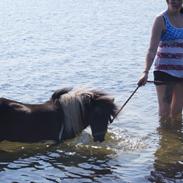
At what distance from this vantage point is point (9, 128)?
7004mm

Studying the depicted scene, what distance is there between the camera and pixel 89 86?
11.3 meters

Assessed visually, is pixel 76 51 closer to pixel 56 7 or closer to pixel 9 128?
pixel 9 128

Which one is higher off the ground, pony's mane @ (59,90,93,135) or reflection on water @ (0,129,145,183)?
pony's mane @ (59,90,93,135)

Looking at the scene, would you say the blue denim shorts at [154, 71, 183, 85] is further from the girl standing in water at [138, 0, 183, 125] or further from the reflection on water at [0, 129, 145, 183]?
the reflection on water at [0, 129, 145, 183]

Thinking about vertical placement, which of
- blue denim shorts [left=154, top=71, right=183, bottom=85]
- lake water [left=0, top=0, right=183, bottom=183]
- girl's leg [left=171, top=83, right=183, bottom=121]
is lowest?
lake water [left=0, top=0, right=183, bottom=183]

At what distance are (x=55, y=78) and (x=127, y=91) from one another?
6.88 feet

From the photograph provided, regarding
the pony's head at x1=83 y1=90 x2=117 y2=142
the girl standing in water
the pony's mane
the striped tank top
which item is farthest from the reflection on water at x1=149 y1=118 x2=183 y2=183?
the pony's mane

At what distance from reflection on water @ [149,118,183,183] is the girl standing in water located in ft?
0.87

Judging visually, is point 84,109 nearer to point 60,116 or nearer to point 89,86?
point 60,116

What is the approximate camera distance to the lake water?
22.0 feet

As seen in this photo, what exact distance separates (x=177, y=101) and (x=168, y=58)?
78 cm

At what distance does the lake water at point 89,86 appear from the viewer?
6.70 metres

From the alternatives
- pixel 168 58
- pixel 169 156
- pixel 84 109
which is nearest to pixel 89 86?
pixel 168 58

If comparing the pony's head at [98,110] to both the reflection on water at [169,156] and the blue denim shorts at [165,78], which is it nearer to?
the reflection on water at [169,156]
